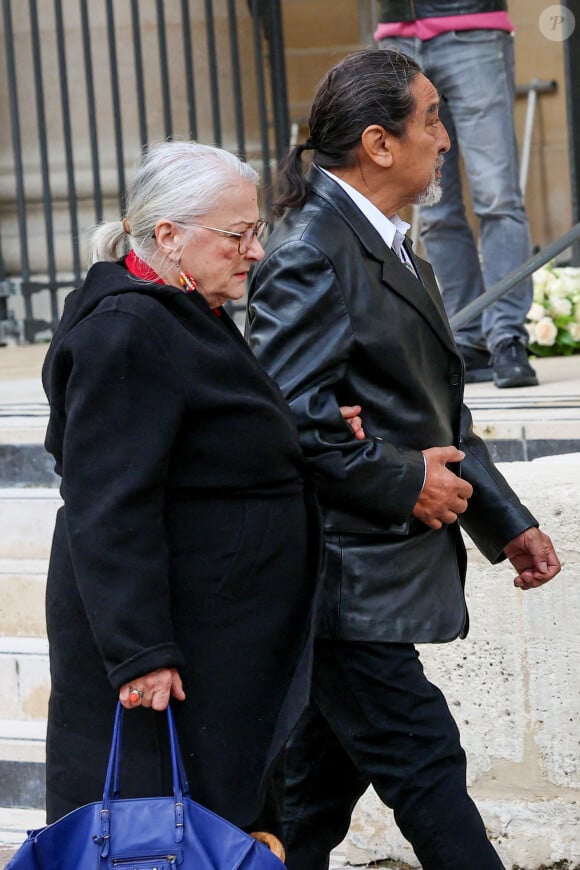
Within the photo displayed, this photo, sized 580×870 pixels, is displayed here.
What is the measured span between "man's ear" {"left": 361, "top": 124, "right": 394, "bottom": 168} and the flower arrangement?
11.0ft

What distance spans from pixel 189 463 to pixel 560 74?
23.3 ft

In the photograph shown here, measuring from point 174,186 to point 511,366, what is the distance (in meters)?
2.71

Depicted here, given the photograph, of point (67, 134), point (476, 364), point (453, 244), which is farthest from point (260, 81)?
point (476, 364)

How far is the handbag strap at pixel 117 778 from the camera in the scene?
2.05 metres

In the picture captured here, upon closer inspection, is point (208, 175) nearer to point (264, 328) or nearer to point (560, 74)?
point (264, 328)

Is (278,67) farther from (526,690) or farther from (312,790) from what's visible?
(312,790)

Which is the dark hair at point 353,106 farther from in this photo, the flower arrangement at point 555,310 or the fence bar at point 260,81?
the fence bar at point 260,81

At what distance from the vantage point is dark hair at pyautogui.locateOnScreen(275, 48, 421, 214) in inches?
99.0

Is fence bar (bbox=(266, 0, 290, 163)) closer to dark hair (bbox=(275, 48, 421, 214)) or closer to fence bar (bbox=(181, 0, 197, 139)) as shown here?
fence bar (bbox=(181, 0, 197, 139))

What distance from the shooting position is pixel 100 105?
7426mm

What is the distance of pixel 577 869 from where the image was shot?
3301 millimetres

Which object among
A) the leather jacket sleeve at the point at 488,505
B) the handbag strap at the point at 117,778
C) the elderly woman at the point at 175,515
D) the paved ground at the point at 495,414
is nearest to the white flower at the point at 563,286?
the paved ground at the point at 495,414

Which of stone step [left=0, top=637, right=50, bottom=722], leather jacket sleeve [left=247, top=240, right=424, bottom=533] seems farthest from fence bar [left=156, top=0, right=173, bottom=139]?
leather jacket sleeve [left=247, top=240, right=424, bottom=533]

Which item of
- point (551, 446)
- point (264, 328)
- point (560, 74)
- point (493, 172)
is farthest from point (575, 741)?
point (560, 74)
